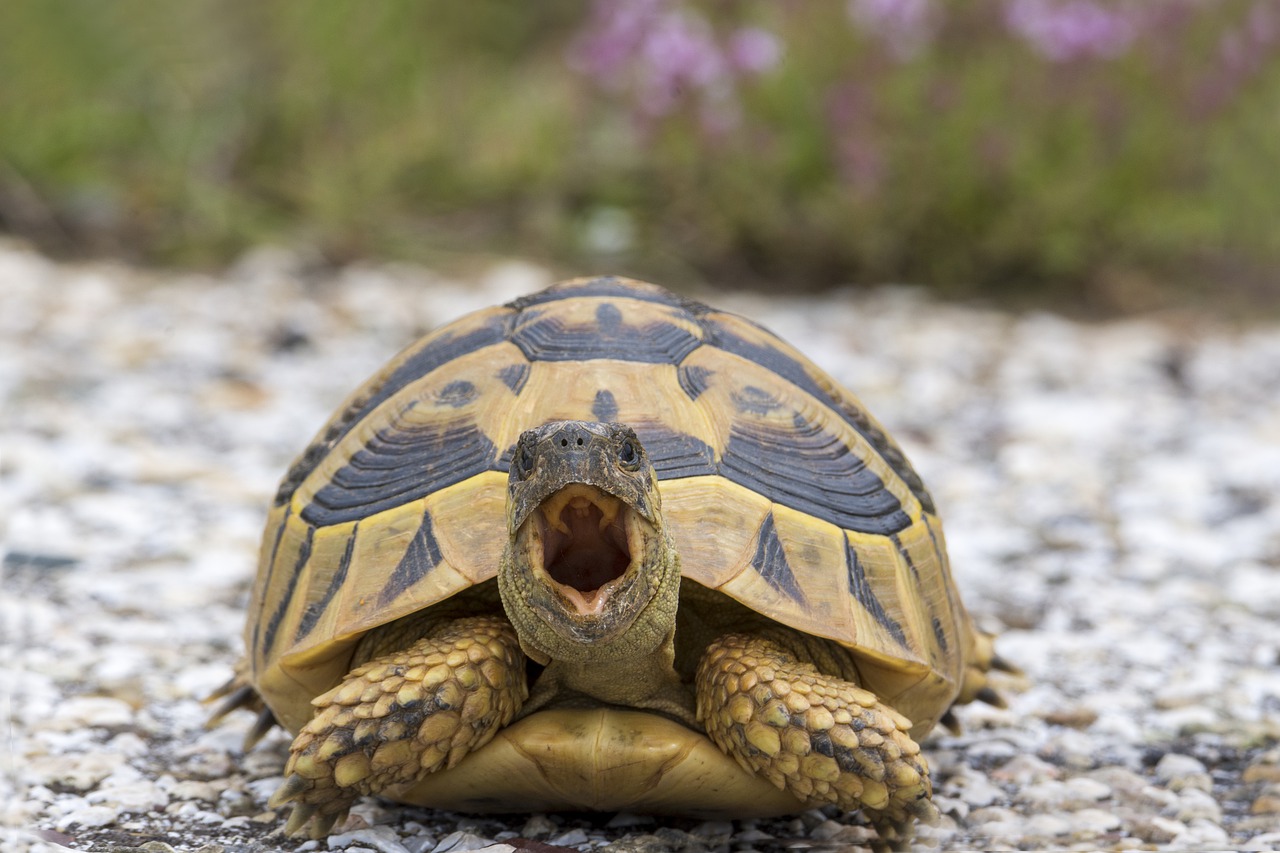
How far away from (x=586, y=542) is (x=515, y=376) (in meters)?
0.42

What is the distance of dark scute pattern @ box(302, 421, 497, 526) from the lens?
7.32 ft

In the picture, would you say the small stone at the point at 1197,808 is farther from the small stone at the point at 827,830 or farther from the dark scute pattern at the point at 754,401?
the dark scute pattern at the point at 754,401

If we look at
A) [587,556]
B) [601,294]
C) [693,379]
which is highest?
[601,294]

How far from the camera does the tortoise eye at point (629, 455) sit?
189 cm

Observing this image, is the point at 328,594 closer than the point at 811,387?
Yes

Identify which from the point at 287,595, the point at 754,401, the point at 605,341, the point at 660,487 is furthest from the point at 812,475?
the point at 287,595

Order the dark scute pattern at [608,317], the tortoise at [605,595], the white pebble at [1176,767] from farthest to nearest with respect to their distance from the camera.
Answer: the white pebble at [1176,767] < the dark scute pattern at [608,317] < the tortoise at [605,595]

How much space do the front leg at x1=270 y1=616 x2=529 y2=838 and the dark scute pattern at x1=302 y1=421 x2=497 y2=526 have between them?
0.26 m

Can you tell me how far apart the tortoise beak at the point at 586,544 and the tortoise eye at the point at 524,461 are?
0.15 ft

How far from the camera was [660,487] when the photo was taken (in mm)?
2150

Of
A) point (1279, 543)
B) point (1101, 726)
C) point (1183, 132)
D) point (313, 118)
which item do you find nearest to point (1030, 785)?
point (1101, 726)

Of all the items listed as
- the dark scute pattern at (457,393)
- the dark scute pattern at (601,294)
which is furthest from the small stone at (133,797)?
the dark scute pattern at (601,294)

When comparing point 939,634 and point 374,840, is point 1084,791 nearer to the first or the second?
point 939,634

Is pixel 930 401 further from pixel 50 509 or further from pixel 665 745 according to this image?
pixel 665 745
